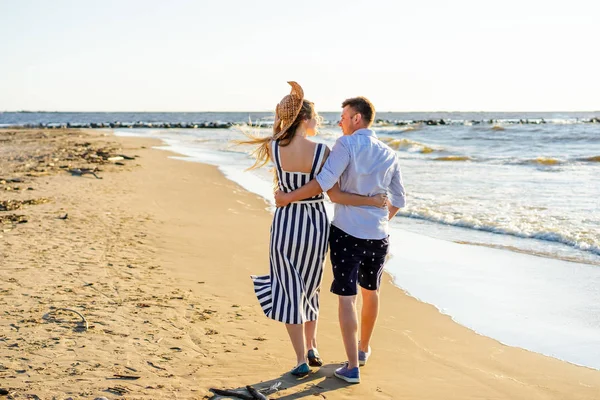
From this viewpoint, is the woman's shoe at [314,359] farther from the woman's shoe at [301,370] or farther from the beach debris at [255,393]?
the beach debris at [255,393]

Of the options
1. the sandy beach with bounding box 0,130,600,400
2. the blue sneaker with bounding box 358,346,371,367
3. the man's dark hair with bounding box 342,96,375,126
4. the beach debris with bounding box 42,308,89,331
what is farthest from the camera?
the beach debris with bounding box 42,308,89,331

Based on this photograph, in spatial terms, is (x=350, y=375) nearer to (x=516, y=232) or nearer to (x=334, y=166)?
(x=334, y=166)

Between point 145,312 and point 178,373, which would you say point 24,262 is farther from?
point 178,373

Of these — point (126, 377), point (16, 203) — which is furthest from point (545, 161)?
point (126, 377)

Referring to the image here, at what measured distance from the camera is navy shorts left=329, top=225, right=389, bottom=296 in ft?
12.6

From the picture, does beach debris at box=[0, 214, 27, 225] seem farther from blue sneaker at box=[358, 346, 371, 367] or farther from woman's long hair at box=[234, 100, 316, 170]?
blue sneaker at box=[358, 346, 371, 367]

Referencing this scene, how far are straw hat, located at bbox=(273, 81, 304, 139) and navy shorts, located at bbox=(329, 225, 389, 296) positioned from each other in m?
0.73

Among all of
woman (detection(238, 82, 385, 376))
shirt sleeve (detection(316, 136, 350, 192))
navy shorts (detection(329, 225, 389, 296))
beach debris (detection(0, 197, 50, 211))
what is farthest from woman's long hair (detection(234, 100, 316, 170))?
beach debris (detection(0, 197, 50, 211))

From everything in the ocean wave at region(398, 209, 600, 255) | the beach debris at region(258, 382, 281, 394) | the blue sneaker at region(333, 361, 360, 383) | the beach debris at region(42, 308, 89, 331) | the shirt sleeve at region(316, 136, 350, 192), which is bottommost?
the beach debris at region(258, 382, 281, 394)

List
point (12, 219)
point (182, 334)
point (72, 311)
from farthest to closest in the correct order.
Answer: point (12, 219), point (72, 311), point (182, 334)

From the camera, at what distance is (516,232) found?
9.09 meters

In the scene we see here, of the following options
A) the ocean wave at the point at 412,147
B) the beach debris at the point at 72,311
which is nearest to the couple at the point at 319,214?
the beach debris at the point at 72,311
